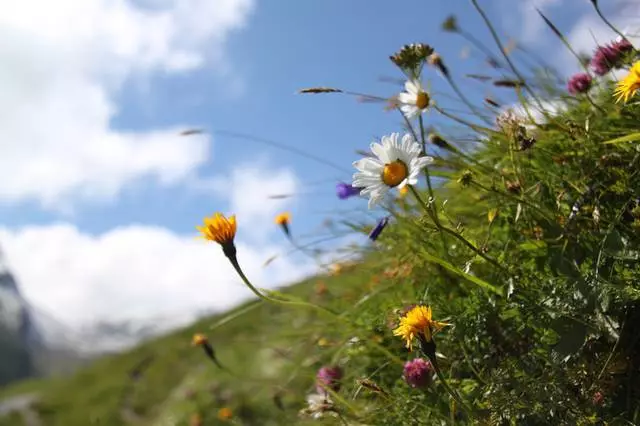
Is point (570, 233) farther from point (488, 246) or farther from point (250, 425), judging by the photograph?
point (250, 425)

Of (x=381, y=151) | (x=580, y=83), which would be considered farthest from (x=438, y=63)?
(x=381, y=151)

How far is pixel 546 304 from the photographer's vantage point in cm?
183

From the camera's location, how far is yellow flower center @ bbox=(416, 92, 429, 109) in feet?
6.94

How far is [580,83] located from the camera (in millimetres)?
2578

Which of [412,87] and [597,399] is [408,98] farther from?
[597,399]

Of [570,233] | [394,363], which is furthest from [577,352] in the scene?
[394,363]

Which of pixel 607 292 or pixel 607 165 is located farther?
pixel 607 165

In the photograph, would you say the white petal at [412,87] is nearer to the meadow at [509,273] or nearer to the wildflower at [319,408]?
the meadow at [509,273]

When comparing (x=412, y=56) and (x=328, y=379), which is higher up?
(x=412, y=56)

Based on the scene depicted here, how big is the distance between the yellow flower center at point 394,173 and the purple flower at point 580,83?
1168 mm

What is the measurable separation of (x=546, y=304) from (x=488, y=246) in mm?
397

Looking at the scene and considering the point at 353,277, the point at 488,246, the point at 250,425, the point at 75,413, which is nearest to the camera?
the point at 488,246

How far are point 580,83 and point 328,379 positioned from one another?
1.59 metres

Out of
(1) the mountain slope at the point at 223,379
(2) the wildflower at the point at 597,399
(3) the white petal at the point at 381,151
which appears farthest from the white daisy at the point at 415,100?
(1) the mountain slope at the point at 223,379
